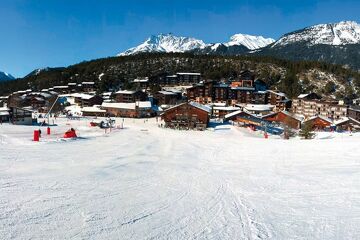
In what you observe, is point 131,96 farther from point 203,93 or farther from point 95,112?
point 203,93

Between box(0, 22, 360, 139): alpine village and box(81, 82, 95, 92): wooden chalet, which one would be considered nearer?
box(0, 22, 360, 139): alpine village

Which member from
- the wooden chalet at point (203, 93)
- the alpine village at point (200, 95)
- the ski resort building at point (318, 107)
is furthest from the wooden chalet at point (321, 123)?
the wooden chalet at point (203, 93)

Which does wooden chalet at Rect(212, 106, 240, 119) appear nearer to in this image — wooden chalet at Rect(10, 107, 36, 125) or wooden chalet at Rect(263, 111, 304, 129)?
wooden chalet at Rect(263, 111, 304, 129)

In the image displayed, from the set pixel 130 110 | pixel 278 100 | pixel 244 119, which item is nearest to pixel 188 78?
pixel 278 100

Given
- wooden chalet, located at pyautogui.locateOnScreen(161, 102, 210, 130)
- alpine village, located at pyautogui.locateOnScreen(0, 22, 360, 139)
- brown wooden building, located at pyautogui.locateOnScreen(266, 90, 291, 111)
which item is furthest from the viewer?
brown wooden building, located at pyautogui.locateOnScreen(266, 90, 291, 111)

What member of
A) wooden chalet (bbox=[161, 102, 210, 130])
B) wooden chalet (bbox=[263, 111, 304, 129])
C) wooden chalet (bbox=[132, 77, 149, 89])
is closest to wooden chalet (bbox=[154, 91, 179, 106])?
wooden chalet (bbox=[132, 77, 149, 89])

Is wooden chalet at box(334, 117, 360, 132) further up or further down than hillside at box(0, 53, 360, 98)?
further down
